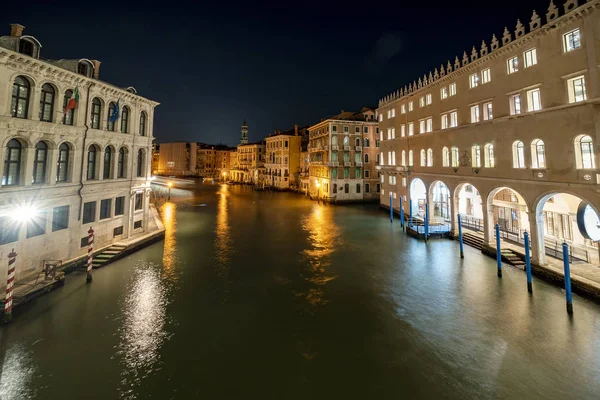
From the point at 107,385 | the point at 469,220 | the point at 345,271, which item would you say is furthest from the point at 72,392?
the point at 469,220

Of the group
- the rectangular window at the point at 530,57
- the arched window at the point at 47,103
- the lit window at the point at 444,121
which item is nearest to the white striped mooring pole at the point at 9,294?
the arched window at the point at 47,103

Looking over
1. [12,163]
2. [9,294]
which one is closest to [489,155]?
[9,294]

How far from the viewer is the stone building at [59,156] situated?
1381cm

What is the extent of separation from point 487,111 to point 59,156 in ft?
101

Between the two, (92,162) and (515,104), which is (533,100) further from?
(92,162)

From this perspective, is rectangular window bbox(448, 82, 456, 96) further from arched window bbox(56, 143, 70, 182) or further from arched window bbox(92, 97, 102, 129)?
arched window bbox(56, 143, 70, 182)

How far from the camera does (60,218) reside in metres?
16.9

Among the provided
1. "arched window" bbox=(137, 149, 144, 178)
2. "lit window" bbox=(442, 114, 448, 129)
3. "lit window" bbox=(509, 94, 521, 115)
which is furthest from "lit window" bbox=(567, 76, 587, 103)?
"arched window" bbox=(137, 149, 144, 178)

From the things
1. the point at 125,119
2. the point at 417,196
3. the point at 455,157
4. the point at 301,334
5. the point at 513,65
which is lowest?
the point at 301,334

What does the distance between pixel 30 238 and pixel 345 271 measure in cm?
1835

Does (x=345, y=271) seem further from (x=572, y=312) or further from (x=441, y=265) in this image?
(x=572, y=312)

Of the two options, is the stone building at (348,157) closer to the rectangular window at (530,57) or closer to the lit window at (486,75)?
the lit window at (486,75)

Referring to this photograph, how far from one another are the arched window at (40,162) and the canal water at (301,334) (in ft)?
20.0

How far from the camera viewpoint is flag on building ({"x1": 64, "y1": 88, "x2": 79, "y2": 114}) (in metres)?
16.4
